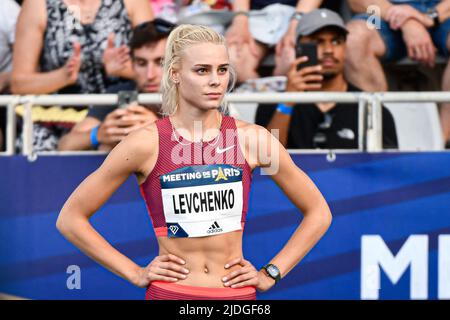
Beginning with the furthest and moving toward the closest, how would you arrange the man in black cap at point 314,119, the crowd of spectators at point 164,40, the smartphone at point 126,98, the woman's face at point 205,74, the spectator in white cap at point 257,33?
the spectator in white cap at point 257,33
the crowd of spectators at point 164,40
the man in black cap at point 314,119
the smartphone at point 126,98
the woman's face at point 205,74

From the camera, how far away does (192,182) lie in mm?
4559

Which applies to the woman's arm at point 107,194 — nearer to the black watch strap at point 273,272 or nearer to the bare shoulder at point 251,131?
the bare shoulder at point 251,131

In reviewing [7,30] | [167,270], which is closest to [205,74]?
[167,270]

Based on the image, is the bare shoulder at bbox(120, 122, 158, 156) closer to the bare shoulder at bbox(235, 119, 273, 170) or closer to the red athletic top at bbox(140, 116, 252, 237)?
the red athletic top at bbox(140, 116, 252, 237)

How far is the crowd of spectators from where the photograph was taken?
258 inches

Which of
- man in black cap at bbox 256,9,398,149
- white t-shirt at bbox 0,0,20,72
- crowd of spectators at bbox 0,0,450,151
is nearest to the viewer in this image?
man in black cap at bbox 256,9,398,149

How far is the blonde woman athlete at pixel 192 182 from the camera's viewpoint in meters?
4.50

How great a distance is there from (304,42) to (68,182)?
1.76 m

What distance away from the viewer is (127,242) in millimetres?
6387

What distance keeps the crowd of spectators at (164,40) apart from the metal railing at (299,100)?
0.25 meters

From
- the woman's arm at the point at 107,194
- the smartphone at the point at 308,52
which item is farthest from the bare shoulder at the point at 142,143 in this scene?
the smartphone at the point at 308,52

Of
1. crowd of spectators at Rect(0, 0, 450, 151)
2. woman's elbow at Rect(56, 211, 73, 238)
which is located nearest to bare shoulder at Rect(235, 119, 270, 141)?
woman's elbow at Rect(56, 211, 73, 238)

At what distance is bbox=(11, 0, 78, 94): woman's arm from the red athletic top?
2238 millimetres
